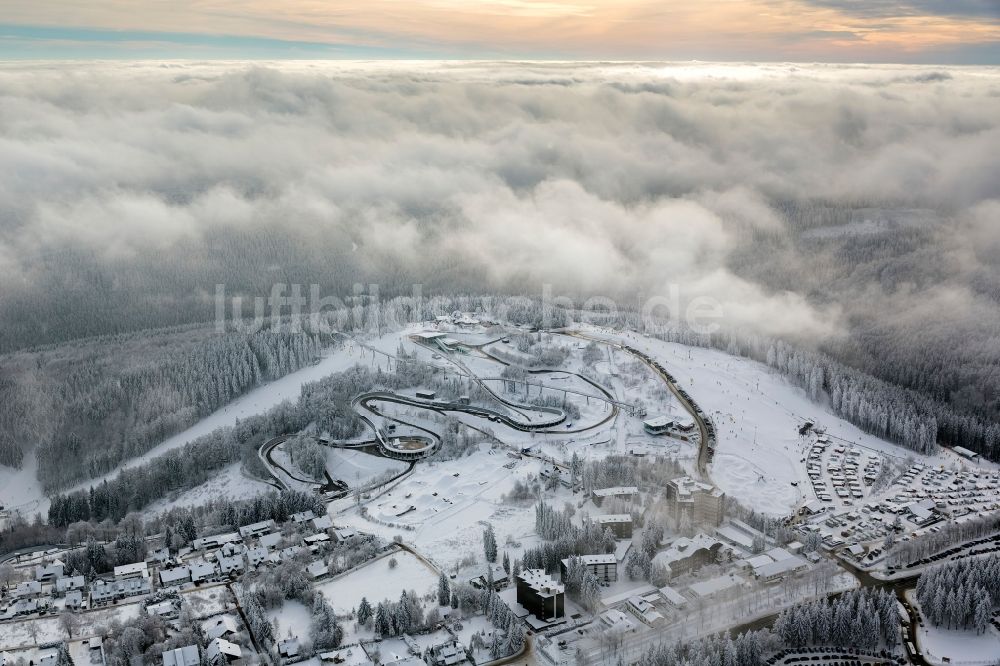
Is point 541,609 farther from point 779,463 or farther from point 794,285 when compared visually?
point 794,285

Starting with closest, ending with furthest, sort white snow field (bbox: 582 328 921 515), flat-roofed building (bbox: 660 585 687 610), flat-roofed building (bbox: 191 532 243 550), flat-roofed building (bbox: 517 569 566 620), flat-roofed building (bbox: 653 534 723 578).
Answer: flat-roofed building (bbox: 517 569 566 620) → flat-roofed building (bbox: 660 585 687 610) → flat-roofed building (bbox: 653 534 723 578) → flat-roofed building (bbox: 191 532 243 550) → white snow field (bbox: 582 328 921 515)

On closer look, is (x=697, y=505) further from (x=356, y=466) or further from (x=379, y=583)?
(x=356, y=466)

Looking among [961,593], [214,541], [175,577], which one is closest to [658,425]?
[961,593]

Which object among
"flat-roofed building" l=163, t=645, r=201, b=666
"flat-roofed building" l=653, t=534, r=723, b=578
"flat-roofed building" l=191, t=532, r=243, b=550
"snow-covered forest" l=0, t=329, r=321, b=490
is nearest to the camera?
"flat-roofed building" l=163, t=645, r=201, b=666

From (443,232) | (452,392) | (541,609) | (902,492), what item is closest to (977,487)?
(902,492)

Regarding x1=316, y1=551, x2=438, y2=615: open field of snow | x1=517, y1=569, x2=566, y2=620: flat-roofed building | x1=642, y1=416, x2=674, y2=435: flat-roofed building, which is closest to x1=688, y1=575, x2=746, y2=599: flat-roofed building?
x1=517, y1=569, x2=566, y2=620: flat-roofed building

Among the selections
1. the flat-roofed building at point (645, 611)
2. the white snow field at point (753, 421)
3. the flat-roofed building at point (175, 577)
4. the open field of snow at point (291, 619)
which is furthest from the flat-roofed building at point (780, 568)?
the flat-roofed building at point (175, 577)

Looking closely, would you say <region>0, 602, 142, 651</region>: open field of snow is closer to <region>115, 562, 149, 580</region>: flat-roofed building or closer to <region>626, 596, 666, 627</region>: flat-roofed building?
<region>115, 562, 149, 580</region>: flat-roofed building

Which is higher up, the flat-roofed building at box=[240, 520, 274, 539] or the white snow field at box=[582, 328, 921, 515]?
Result: the white snow field at box=[582, 328, 921, 515]

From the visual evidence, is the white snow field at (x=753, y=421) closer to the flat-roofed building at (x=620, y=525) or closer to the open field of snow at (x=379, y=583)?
the flat-roofed building at (x=620, y=525)
